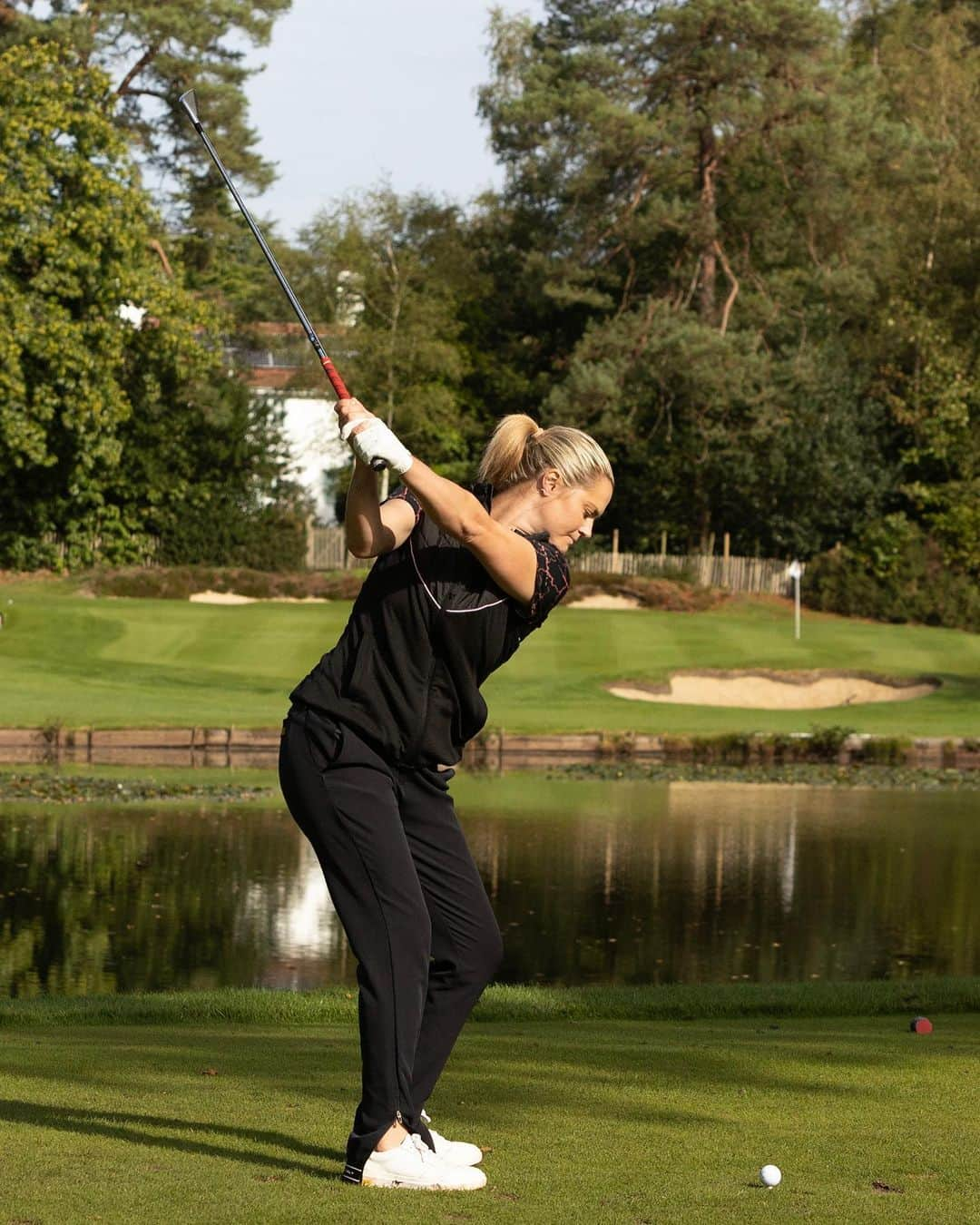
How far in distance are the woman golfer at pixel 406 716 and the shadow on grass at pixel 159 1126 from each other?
231 mm

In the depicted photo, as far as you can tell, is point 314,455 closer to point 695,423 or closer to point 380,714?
point 695,423

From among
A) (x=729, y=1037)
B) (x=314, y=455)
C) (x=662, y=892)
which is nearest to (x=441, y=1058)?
(x=729, y=1037)

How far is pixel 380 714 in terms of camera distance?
184 inches

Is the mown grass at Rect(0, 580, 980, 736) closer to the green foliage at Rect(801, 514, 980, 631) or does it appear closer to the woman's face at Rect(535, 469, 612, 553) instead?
the green foliage at Rect(801, 514, 980, 631)

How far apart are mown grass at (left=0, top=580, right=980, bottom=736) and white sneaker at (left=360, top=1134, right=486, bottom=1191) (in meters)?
18.4

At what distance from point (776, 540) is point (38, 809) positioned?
34.8m

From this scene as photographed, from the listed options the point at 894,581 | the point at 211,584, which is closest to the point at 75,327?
the point at 211,584

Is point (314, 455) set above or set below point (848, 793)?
above

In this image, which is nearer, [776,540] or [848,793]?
[848,793]

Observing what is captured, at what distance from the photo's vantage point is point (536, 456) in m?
4.88

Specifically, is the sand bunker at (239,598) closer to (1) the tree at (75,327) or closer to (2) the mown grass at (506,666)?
(2) the mown grass at (506,666)

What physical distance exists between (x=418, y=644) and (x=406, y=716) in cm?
19

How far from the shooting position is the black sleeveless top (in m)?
4.64

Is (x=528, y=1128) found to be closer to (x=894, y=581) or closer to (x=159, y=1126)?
(x=159, y=1126)
